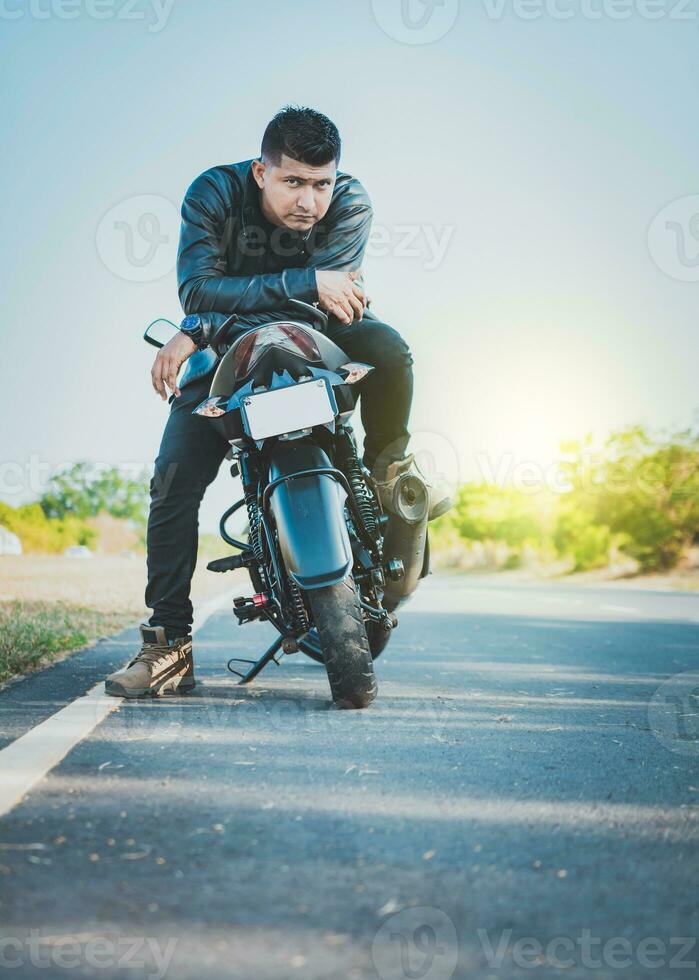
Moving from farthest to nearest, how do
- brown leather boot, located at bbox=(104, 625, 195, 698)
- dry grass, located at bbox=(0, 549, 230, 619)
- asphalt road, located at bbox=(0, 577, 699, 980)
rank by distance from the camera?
dry grass, located at bbox=(0, 549, 230, 619) → brown leather boot, located at bbox=(104, 625, 195, 698) → asphalt road, located at bbox=(0, 577, 699, 980)

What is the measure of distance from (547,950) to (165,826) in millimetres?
951

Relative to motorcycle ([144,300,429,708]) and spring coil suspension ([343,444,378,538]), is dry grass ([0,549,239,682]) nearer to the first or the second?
motorcycle ([144,300,429,708])

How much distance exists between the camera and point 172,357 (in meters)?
4.50

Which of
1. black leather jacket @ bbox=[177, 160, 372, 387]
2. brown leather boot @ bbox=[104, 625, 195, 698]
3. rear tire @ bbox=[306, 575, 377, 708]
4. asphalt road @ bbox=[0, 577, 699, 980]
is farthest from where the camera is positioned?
black leather jacket @ bbox=[177, 160, 372, 387]

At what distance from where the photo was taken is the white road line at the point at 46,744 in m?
2.80

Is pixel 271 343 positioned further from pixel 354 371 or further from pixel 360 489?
pixel 360 489

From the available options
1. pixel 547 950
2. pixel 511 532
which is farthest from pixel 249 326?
pixel 511 532

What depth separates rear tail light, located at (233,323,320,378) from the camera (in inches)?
170

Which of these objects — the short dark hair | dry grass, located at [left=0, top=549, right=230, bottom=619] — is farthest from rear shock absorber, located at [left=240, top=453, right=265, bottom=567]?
dry grass, located at [left=0, top=549, right=230, bottom=619]

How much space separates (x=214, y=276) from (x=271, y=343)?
1.55 ft

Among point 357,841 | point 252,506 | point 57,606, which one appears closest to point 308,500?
point 252,506

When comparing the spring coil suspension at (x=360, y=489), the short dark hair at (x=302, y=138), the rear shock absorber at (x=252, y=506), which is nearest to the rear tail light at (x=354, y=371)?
the spring coil suspension at (x=360, y=489)

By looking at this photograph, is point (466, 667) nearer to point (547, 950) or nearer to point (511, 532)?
point (547, 950)

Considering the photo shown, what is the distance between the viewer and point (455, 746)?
3580 mm
